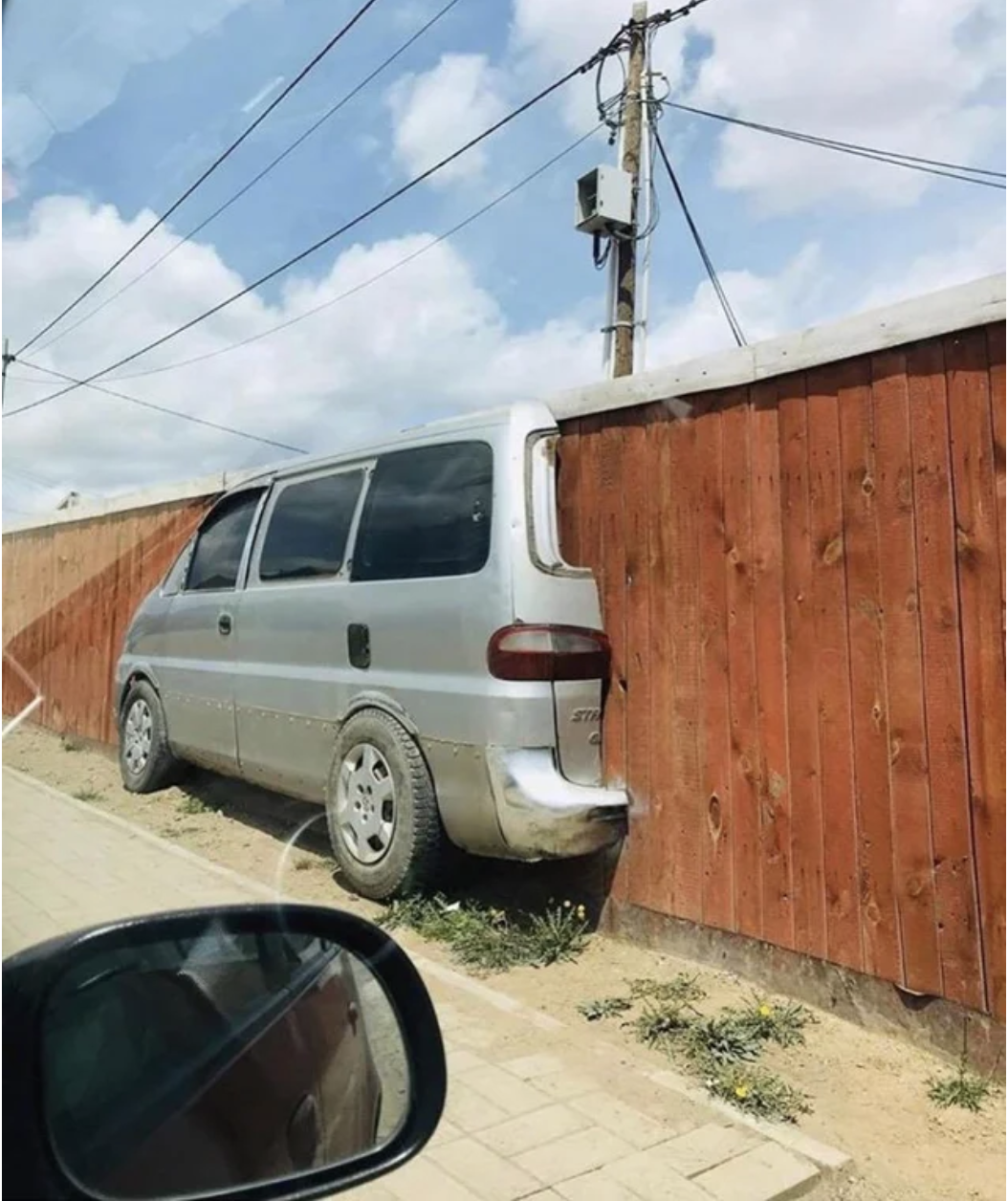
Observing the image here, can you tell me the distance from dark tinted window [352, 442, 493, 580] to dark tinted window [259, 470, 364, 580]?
10 cm

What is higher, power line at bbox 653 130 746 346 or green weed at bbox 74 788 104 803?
power line at bbox 653 130 746 346

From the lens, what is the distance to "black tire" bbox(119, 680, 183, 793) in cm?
171

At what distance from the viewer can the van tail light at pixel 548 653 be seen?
109 inches

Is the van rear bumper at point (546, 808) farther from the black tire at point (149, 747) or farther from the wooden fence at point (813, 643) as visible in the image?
the black tire at point (149, 747)

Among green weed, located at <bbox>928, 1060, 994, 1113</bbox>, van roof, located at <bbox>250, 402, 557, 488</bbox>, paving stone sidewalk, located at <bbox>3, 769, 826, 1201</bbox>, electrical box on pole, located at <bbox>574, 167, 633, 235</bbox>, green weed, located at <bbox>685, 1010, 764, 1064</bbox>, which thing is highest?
electrical box on pole, located at <bbox>574, 167, 633, 235</bbox>

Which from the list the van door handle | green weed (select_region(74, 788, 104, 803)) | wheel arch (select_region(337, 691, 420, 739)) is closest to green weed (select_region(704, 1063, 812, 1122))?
wheel arch (select_region(337, 691, 420, 739))

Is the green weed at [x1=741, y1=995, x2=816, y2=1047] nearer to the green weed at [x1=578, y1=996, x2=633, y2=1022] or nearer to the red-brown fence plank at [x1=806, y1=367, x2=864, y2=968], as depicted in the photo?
the red-brown fence plank at [x1=806, y1=367, x2=864, y2=968]

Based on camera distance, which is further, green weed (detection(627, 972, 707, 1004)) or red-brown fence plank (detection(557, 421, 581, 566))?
red-brown fence plank (detection(557, 421, 581, 566))

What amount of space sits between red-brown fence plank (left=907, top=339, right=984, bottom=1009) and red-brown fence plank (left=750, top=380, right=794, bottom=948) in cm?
40

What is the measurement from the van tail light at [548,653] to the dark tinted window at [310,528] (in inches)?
21.7

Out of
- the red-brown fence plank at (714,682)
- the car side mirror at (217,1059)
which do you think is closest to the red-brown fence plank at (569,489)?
the red-brown fence plank at (714,682)

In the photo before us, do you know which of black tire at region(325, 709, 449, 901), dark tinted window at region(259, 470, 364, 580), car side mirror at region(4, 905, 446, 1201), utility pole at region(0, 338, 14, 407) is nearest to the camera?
car side mirror at region(4, 905, 446, 1201)

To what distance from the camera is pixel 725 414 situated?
2.86 meters

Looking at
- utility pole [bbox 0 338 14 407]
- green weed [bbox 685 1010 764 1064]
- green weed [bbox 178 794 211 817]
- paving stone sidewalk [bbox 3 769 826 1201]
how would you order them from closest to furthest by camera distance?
utility pole [bbox 0 338 14 407]
paving stone sidewalk [bbox 3 769 826 1201]
green weed [bbox 178 794 211 817]
green weed [bbox 685 1010 764 1064]
